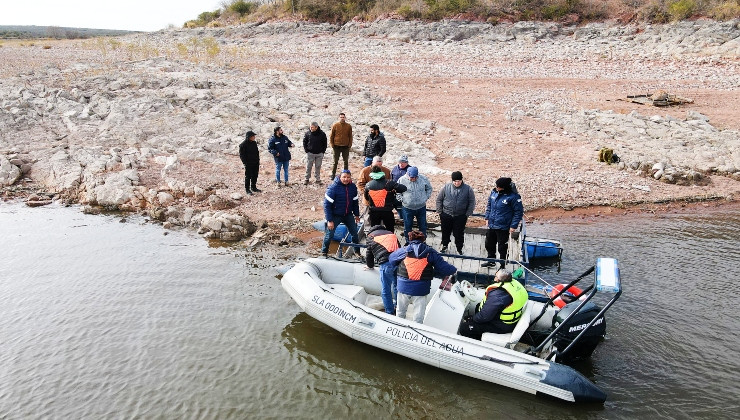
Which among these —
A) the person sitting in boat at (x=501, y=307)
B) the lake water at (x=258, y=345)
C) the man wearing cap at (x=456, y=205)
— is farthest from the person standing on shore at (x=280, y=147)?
the person sitting in boat at (x=501, y=307)

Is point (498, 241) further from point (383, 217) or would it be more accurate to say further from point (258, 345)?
point (258, 345)

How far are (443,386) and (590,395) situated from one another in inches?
66.4

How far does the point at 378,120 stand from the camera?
1747 cm

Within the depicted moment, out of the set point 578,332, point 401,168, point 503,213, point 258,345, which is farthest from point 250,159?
point 578,332

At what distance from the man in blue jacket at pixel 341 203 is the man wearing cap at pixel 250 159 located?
3.90 m

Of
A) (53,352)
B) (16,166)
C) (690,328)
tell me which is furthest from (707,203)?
(16,166)

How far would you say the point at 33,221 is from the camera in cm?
1176

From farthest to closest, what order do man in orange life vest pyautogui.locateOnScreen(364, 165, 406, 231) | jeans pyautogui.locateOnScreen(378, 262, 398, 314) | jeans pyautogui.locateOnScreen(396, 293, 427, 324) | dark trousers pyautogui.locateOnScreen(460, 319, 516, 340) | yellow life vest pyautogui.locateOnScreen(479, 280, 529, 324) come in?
man in orange life vest pyautogui.locateOnScreen(364, 165, 406, 231)
jeans pyautogui.locateOnScreen(378, 262, 398, 314)
jeans pyautogui.locateOnScreen(396, 293, 427, 324)
dark trousers pyautogui.locateOnScreen(460, 319, 516, 340)
yellow life vest pyautogui.locateOnScreen(479, 280, 529, 324)

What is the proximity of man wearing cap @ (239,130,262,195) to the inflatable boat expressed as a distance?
15.8 ft

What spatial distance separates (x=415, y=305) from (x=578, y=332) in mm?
2098

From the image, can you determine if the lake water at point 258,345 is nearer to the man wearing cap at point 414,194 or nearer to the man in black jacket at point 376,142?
the man wearing cap at point 414,194

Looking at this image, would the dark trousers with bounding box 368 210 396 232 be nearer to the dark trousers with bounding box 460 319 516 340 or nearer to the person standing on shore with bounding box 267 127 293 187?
the dark trousers with bounding box 460 319 516 340

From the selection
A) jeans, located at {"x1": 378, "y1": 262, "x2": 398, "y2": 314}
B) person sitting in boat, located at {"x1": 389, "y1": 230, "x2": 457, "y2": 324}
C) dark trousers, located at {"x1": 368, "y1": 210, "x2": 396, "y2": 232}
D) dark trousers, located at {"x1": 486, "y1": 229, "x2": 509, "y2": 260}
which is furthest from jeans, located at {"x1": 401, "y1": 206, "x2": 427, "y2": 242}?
person sitting in boat, located at {"x1": 389, "y1": 230, "x2": 457, "y2": 324}

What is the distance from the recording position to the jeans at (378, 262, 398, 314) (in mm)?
7159
